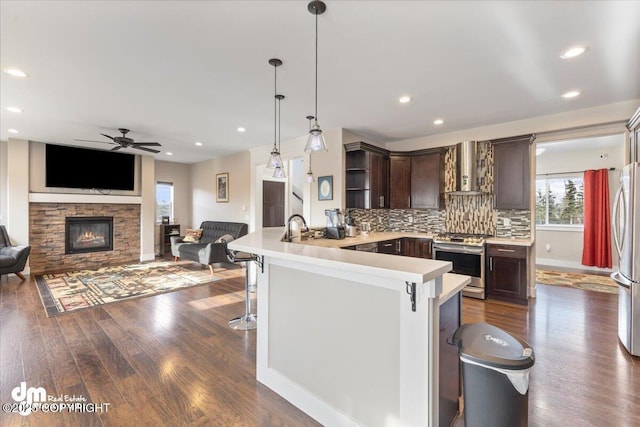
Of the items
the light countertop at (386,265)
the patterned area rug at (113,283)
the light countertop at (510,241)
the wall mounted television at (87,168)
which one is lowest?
the patterned area rug at (113,283)

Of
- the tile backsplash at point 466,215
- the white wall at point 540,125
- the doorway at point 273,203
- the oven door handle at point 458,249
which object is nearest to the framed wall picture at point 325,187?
the tile backsplash at point 466,215

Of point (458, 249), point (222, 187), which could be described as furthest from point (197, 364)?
point (222, 187)

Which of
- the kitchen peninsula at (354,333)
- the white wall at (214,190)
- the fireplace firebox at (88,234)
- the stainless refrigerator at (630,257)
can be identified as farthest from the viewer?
the white wall at (214,190)

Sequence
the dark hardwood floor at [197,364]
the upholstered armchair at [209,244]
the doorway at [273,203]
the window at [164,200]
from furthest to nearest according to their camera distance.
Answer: the window at [164,200], the doorway at [273,203], the upholstered armchair at [209,244], the dark hardwood floor at [197,364]

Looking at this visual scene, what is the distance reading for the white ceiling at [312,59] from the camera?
6.49 ft

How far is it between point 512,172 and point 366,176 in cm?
214

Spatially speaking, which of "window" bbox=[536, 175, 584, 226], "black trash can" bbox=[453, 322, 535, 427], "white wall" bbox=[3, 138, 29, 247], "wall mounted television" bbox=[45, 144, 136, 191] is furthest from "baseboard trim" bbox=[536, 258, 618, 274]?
"white wall" bbox=[3, 138, 29, 247]

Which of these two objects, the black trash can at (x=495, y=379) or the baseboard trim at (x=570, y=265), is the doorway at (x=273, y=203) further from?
the baseboard trim at (x=570, y=265)

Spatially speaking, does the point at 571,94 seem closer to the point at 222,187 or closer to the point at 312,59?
the point at 312,59

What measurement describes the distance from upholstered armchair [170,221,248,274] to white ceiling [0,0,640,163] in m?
2.56

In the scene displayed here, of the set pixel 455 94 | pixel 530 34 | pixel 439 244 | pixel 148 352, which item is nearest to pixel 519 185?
pixel 439 244

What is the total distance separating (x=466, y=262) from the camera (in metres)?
4.28

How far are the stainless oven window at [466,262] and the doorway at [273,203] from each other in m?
3.86

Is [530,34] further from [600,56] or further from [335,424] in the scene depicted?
[335,424]
